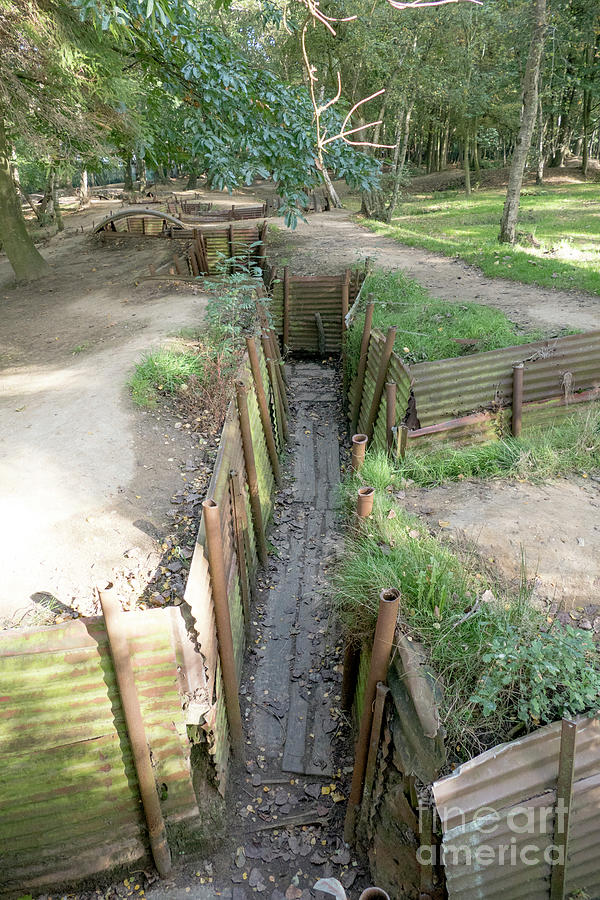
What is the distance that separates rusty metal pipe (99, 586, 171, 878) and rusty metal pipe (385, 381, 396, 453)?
157 inches

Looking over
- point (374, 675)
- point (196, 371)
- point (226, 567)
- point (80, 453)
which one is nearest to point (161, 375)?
point (196, 371)

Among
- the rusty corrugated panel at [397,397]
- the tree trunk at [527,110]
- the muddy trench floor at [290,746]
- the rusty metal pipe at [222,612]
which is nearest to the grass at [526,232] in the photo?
the tree trunk at [527,110]

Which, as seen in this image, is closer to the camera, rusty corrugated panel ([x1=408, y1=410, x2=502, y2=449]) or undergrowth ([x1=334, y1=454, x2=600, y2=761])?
undergrowth ([x1=334, y1=454, x2=600, y2=761])

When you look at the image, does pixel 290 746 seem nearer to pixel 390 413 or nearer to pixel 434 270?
pixel 390 413

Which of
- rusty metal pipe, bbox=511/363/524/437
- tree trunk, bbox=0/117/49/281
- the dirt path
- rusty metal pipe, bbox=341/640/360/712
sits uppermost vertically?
tree trunk, bbox=0/117/49/281

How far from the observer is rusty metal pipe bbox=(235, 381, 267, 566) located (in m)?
5.78

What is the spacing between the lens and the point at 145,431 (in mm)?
6117

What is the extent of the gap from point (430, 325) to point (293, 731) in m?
6.19

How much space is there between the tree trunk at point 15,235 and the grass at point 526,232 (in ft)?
31.6

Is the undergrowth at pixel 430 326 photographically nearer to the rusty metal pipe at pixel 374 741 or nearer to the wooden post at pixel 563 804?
the rusty metal pipe at pixel 374 741

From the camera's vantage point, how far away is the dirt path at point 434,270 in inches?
358

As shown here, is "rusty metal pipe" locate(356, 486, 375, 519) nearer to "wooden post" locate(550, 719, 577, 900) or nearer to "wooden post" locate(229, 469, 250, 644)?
"wooden post" locate(229, 469, 250, 644)

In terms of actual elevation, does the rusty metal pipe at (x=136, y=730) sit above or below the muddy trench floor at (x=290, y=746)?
above

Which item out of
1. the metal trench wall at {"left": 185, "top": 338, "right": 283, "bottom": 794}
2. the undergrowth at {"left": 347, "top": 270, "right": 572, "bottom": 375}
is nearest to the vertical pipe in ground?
the undergrowth at {"left": 347, "top": 270, "right": 572, "bottom": 375}
